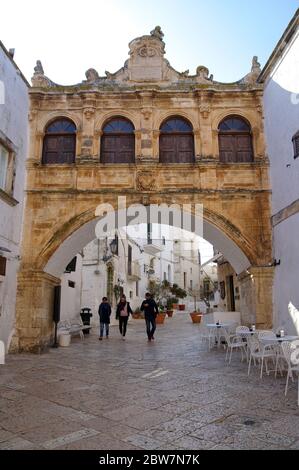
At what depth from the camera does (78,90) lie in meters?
10.6

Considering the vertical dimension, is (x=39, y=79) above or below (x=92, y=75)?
below

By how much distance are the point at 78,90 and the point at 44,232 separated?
164 inches

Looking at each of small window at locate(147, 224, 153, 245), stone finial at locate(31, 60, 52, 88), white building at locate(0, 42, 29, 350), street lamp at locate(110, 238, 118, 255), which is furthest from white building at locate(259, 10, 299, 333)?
small window at locate(147, 224, 153, 245)

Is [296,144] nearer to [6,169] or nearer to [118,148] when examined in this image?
[118,148]

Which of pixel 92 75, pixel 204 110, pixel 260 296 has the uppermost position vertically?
pixel 92 75

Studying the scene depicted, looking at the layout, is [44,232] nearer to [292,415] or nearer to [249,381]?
[249,381]

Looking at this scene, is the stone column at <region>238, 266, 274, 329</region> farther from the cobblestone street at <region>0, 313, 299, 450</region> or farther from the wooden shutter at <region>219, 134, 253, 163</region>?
the wooden shutter at <region>219, 134, 253, 163</region>

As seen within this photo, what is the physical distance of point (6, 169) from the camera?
9273mm

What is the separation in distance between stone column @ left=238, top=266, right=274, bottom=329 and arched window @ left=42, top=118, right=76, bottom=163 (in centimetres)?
585

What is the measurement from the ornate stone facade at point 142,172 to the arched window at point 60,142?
192 mm

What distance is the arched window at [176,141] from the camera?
412 inches

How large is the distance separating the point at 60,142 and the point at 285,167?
20.1 ft

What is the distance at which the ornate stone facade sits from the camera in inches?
377

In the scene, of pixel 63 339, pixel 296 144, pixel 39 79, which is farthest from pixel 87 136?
pixel 63 339
